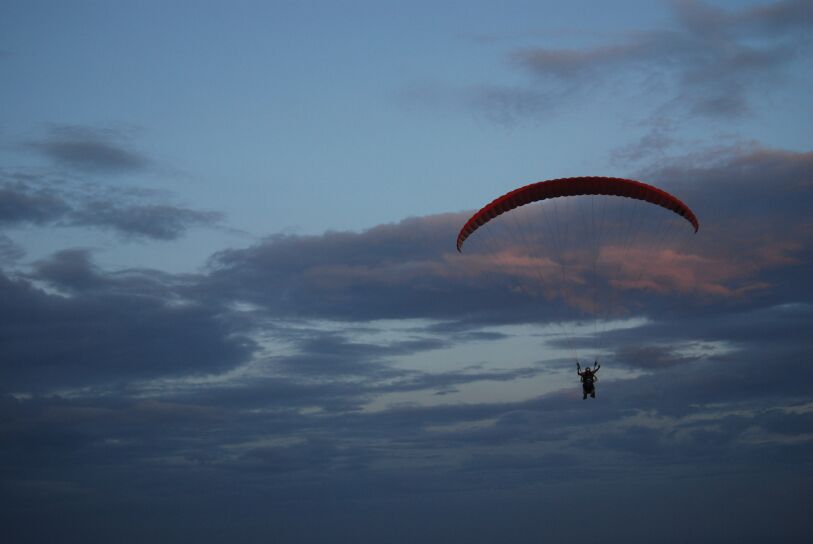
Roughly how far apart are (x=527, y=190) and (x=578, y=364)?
11.0 m

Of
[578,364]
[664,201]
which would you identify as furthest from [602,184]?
[578,364]

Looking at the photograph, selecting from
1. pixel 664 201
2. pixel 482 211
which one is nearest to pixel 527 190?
pixel 482 211

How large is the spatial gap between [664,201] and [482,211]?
9.99 m

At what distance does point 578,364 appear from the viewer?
59.6m

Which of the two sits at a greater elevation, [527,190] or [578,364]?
[527,190]

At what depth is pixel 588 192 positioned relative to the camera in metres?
56.5

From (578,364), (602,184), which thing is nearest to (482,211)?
(602,184)

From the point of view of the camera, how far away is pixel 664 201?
56.5 metres

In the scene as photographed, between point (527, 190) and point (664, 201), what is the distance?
763cm

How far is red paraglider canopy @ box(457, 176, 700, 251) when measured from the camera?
5587 centimetres

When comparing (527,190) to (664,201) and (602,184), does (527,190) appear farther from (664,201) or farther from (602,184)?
(664,201)

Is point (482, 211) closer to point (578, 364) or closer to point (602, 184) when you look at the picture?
point (602, 184)

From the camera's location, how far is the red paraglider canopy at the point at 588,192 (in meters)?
55.9

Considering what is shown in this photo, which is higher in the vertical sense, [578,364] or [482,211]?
[482,211]
